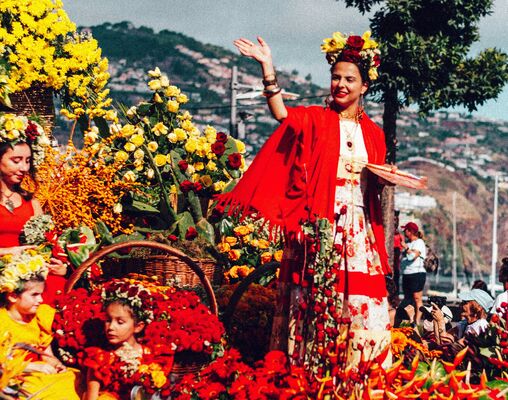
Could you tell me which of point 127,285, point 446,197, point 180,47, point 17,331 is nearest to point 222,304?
point 127,285

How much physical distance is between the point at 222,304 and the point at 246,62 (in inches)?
6399

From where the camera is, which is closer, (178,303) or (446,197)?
(178,303)

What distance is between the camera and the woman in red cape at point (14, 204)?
19.0 ft

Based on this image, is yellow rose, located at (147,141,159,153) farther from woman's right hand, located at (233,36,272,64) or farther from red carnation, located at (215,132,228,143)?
woman's right hand, located at (233,36,272,64)

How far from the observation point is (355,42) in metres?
5.22

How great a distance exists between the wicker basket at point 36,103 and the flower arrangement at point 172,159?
558 millimetres

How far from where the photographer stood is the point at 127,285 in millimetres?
5242

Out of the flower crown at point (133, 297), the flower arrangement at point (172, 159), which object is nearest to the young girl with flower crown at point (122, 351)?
the flower crown at point (133, 297)

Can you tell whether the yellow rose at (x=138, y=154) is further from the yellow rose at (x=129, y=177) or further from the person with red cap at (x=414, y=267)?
the person with red cap at (x=414, y=267)

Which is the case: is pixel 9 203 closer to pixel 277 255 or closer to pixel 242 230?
pixel 242 230

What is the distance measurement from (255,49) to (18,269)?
1.76 m

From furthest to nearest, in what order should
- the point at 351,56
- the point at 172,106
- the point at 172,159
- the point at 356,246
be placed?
the point at 172,106 → the point at 172,159 → the point at 351,56 → the point at 356,246

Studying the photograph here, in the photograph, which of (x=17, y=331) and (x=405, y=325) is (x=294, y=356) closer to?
(x=17, y=331)

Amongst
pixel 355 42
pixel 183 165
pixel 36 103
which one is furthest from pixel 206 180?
pixel 355 42
